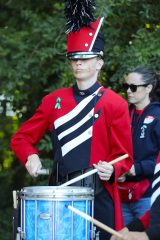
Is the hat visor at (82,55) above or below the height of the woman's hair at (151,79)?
above

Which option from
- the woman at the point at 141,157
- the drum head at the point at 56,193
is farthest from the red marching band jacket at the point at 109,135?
the woman at the point at 141,157

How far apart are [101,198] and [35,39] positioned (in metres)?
3.36

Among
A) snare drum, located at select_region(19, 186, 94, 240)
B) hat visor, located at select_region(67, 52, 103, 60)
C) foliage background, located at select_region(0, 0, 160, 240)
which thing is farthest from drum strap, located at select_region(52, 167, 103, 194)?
foliage background, located at select_region(0, 0, 160, 240)

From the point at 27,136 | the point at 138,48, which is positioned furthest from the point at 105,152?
the point at 138,48

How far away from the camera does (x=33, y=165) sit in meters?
6.61

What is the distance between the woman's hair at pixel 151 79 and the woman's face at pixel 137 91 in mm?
35

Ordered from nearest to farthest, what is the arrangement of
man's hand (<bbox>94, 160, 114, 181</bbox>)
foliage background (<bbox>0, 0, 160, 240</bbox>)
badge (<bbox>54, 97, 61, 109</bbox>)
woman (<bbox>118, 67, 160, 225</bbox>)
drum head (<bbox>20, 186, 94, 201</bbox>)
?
drum head (<bbox>20, 186, 94, 201</bbox>), man's hand (<bbox>94, 160, 114, 181</bbox>), badge (<bbox>54, 97, 61, 109</bbox>), woman (<bbox>118, 67, 160, 225</bbox>), foliage background (<bbox>0, 0, 160, 240</bbox>)

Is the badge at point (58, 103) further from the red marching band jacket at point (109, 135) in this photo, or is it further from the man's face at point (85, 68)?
the man's face at point (85, 68)

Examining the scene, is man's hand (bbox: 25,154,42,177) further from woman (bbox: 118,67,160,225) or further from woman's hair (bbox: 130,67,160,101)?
woman's hair (bbox: 130,67,160,101)

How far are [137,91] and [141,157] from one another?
551mm

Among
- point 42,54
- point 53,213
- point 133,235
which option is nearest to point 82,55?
point 53,213

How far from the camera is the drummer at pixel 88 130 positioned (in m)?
6.62

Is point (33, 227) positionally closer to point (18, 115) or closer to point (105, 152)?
point (105, 152)

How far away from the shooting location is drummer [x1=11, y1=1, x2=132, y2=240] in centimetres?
662
